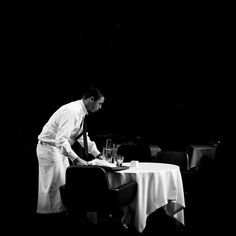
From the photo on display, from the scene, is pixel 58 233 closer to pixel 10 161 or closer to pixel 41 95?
pixel 10 161

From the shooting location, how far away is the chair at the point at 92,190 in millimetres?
3031

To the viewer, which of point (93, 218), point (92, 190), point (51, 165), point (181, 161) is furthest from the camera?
point (181, 161)

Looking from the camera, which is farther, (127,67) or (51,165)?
(127,67)

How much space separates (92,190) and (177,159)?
5.73 feet

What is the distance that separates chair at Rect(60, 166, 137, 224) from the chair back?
1.44m

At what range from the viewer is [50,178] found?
3.89m

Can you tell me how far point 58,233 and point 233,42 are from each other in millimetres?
5536

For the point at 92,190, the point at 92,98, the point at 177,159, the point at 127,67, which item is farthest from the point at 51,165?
the point at 127,67

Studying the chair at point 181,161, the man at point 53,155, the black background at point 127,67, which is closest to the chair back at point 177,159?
the chair at point 181,161

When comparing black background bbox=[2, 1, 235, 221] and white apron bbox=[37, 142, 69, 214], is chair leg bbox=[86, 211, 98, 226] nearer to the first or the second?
white apron bbox=[37, 142, 69, 214]

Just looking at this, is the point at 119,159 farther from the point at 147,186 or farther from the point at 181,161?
the point at 181,161

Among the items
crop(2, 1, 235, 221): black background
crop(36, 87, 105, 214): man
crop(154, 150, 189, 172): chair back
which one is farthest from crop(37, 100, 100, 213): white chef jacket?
crop(2, 1, 235, 221): black background

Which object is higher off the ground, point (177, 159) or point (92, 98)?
point (92, 98)

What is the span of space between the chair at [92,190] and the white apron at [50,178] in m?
0.72
